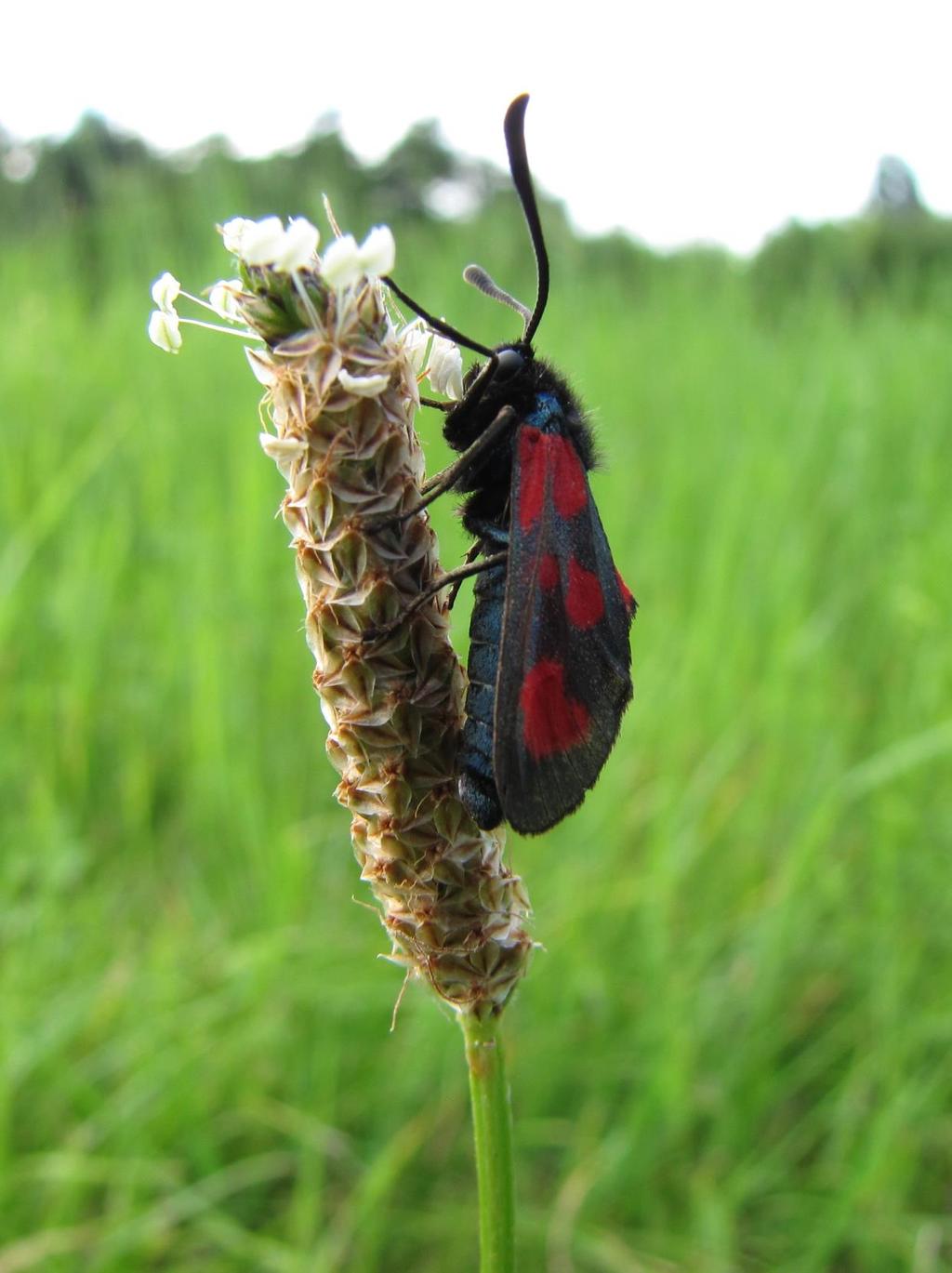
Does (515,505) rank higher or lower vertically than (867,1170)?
higher

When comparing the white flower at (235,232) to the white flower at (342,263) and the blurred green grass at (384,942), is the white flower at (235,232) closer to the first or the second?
the white flower at (342,263)

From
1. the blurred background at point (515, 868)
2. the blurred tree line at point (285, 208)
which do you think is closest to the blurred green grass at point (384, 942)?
the blurred background at point (515, 868)

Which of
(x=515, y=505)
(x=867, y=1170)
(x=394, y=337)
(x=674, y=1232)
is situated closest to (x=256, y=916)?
(x=674, y=1232)

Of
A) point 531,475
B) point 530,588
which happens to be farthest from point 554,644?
point 531,475

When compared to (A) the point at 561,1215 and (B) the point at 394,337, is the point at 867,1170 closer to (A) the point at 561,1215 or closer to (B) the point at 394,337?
(A) the point at 561,1215

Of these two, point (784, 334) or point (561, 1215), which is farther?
point (784, 334)

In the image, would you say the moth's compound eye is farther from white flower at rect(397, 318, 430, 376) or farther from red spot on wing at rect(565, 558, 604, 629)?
red spot on wing at rect(565, 558, 604, 629)

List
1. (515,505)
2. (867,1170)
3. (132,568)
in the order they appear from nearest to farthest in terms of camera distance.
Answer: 1. (515,505)
2. (867,1170)
3. (132,568)
